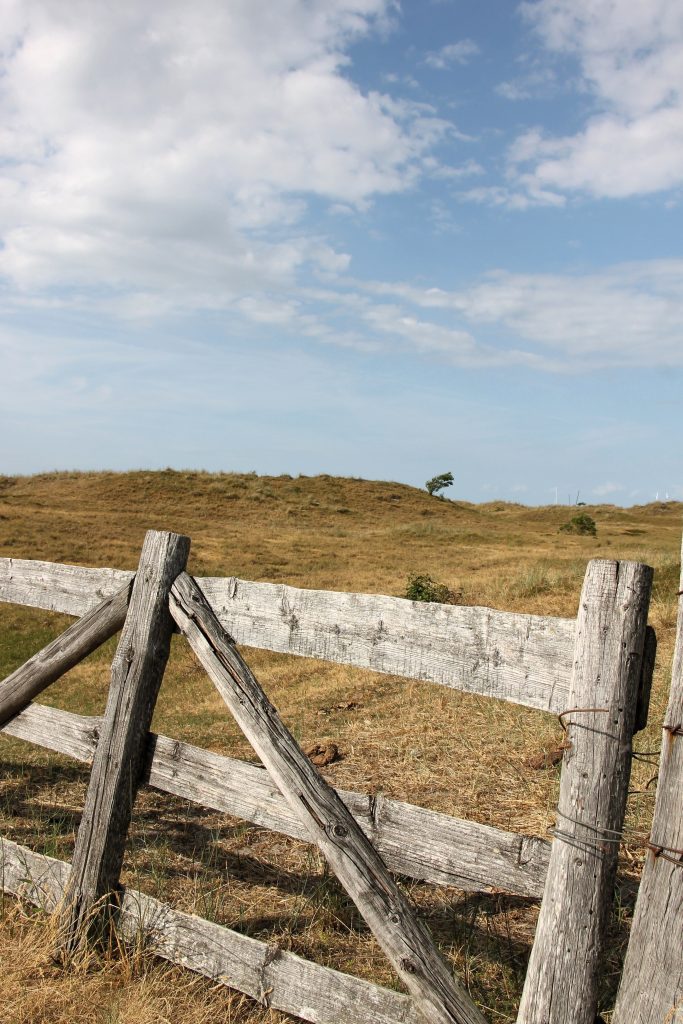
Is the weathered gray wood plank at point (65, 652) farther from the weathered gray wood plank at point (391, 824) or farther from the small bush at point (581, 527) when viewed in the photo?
the small bush at point (581, 527)

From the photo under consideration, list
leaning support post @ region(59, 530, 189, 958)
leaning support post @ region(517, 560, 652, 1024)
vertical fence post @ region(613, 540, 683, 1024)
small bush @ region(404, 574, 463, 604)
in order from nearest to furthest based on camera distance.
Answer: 1. vertical fence post @ region(613, 540, 683, 1024)
2. leaning support post @ region(517, 560, 652, 1024)
3. leaning support post @ region(59, 530, 189, 958)
4. small bush @ region(404, 574, 463, 604)

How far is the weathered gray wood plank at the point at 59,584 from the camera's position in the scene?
4.14 metres

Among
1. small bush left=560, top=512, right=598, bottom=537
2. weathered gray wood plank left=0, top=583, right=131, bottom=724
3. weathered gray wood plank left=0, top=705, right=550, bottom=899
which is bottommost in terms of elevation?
weathered gray wood plank left=0, top=705, right=550, bottom=899

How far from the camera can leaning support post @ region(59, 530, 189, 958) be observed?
361 cm

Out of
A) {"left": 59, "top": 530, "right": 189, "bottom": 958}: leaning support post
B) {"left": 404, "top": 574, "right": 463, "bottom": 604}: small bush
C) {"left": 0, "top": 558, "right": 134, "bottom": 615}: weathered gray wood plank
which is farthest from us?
{"left": 404, "top": 574, "right": 463, "bottom": 604}: small bush

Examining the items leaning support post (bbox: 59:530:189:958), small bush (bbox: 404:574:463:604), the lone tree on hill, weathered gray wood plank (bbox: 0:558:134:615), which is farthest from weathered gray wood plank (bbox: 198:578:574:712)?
the lone tree on hill

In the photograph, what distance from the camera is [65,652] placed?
4109 mm

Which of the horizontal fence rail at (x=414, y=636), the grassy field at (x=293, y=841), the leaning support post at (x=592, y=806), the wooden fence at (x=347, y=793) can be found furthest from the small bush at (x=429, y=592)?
the leaning support post at (x=592, y=806)

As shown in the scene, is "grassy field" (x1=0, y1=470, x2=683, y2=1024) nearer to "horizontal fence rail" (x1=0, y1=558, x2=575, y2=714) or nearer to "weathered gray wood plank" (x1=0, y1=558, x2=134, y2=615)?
"horizontal fence rail" (x1=0, y1=558, x2=575, y2=714)

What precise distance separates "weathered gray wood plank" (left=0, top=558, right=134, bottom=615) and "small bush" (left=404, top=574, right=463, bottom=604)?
43.5ft

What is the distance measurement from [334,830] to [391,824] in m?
0.34

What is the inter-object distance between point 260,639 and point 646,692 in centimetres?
161

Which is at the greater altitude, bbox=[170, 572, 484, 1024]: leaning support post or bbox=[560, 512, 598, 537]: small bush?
bbox=[560, 512, 598, 537]: small bush

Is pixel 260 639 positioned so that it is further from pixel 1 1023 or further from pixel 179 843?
pixel 179 843
